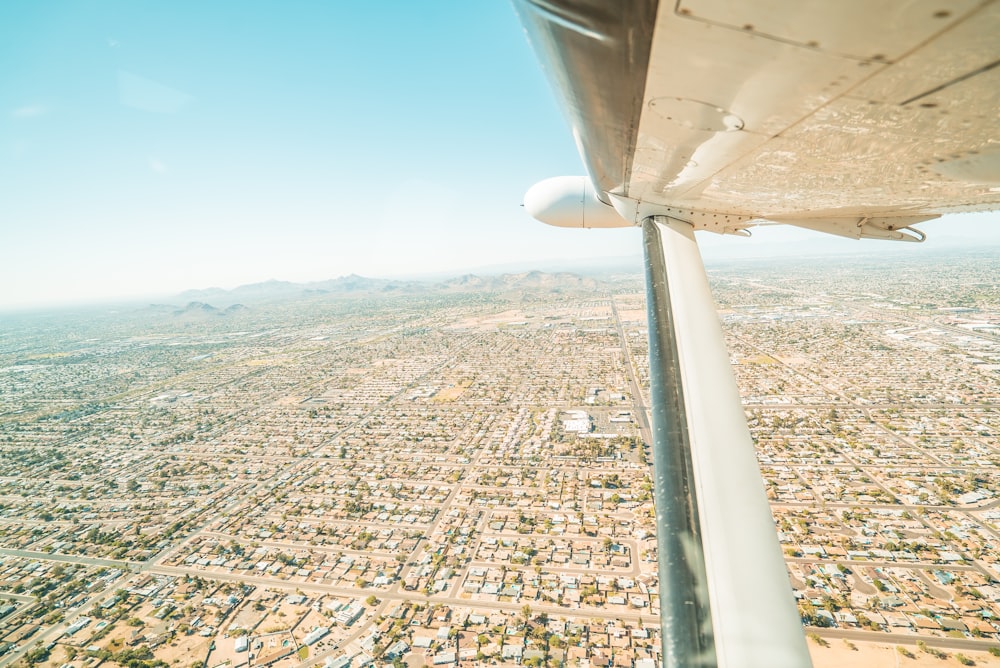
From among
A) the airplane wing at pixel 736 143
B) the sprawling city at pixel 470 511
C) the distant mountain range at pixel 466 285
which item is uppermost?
the airplane wing at pixel 736 143

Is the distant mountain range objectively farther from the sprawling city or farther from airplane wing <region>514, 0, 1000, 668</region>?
airplane wing <region>514, 0, 1000, 668</region>

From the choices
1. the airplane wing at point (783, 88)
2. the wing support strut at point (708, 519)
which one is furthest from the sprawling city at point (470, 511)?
the airplane wing at point (783, 88)

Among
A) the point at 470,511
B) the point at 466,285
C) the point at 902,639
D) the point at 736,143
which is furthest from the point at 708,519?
the point at 466,285

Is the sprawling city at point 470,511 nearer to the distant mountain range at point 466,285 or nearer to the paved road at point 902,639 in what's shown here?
the paved road at point 902,639

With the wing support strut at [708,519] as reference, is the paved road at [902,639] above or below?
below

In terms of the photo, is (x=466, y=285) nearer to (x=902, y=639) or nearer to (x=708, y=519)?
(x=902, y=639)

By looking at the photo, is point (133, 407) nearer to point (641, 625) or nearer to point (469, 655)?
point (469, 655)

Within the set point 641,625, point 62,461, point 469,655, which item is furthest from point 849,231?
point 62,461
